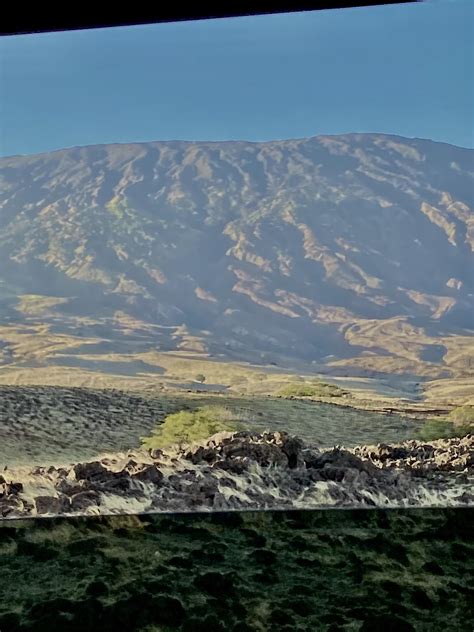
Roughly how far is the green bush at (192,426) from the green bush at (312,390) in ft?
1.05

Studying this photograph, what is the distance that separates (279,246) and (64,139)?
4.52ft

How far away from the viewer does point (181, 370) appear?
4.35 meters

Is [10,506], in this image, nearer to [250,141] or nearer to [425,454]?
[425,454]

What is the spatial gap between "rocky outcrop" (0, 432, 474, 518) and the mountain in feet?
1.55

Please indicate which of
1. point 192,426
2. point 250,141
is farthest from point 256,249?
point 192,426

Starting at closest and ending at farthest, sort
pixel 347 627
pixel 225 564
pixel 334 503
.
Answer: pixel 347 627
pixel 225 564
pixel 334 503

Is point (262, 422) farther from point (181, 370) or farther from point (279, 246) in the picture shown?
point (279, 246)

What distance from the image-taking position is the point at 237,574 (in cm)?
288

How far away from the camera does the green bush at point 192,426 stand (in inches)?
171

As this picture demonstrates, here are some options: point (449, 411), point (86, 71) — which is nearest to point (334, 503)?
point (449, 411)

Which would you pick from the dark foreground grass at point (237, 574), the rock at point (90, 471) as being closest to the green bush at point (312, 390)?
the dark foreground grass at point (237, 574)

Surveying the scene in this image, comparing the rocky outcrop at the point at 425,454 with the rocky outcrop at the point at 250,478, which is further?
the rocky outcrop at the point at 425,454

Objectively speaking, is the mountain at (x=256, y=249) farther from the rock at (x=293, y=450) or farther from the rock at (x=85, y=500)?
the rock at (x=85, y=500)

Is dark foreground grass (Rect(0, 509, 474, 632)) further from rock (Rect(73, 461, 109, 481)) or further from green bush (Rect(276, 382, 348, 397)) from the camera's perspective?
green bush (Rect(276, 382, 348, 397))
